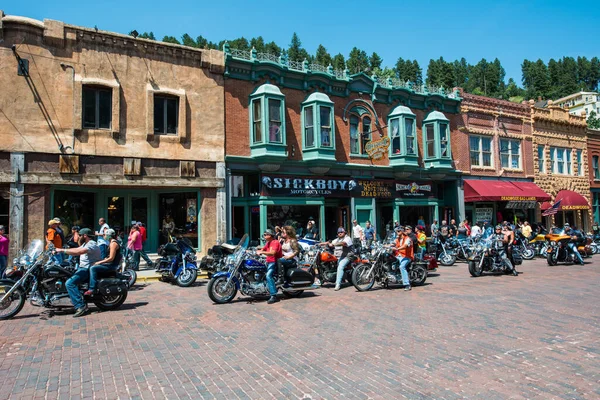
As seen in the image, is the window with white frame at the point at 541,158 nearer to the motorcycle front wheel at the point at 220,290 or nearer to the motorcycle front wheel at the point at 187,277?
the motorcycle front wheel at the point at 187,277

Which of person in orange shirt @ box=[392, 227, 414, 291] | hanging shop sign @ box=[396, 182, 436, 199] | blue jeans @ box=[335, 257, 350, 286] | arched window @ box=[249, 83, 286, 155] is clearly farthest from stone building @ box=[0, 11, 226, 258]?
hanging shop sign @ box=[396, 182, 436, 199]

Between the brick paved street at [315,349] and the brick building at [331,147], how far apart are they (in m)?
9.78

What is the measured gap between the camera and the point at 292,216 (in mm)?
20344

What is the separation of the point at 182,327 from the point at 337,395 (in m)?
3.83

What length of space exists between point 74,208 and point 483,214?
75.9 ft

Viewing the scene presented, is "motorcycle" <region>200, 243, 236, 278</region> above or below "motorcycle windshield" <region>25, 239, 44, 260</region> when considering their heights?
below

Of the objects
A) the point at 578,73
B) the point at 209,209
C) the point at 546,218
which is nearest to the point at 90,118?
the point at 209,209

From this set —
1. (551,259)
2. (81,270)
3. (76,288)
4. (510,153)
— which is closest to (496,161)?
(510,153)

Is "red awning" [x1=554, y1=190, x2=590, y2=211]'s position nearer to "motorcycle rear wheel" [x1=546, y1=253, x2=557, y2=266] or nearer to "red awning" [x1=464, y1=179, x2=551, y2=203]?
"red awning" [x1=464, y1=179, x2=551, y2=203]

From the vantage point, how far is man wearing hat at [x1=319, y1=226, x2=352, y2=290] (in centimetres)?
1155

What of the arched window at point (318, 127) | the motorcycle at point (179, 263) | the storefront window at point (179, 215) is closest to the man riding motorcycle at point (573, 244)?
the arched window at point (318, 127)

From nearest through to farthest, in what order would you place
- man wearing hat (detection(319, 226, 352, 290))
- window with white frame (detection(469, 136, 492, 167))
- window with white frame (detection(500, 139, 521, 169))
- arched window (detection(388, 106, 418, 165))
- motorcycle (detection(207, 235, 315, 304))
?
motorcycle (detection(207, 235, 315, 304))
man wearing hat (detection(319, 226, 352, 290))
arched window (detection(388, 106, 418, 165))
window with white frame (detection(469, 136, 492, 167))
window with white frame (detection(500, 139, 521, 169))

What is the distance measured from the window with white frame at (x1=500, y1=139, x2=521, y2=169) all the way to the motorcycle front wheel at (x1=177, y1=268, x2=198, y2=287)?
22.9 m

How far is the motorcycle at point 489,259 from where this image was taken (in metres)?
13.7
